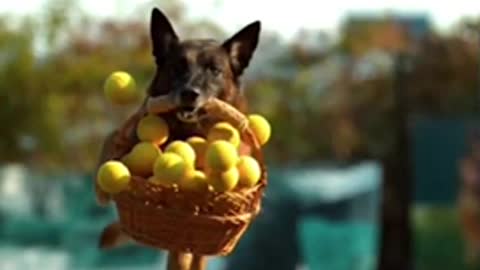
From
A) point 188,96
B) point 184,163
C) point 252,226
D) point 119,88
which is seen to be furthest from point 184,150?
point 252,226

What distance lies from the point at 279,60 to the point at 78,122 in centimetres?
245

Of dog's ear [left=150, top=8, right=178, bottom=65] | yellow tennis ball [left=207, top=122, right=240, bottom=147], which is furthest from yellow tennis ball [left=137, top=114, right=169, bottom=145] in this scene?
dog's ear [left=150, top=8, right=178, bottom=65]

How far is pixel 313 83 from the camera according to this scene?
16781 millimetres

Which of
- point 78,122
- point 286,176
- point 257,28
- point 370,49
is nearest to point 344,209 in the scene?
point 286,176

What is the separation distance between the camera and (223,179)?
9.28 ft

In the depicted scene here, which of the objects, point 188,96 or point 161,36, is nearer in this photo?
→ point 188,96

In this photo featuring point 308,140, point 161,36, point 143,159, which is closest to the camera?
point 143,159

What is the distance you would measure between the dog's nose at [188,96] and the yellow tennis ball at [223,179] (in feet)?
0.65

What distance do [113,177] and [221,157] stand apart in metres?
0.22

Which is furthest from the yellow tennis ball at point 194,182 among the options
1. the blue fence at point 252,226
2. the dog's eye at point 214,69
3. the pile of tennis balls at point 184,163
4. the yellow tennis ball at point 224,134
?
the blue fence at point 252,226

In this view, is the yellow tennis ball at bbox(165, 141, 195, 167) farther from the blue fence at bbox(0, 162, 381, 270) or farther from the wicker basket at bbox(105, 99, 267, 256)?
the blue fence at bbox(0, 162, 381, 270)

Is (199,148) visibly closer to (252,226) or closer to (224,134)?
(224,134)

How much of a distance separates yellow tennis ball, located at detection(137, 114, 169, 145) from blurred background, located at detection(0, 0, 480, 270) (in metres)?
8.14

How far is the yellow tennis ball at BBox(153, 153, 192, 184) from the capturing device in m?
2.84
